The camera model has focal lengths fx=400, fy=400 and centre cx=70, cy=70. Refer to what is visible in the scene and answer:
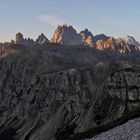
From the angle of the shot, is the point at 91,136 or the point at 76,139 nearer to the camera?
the point at 91,136

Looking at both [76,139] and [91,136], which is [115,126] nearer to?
[91,136]

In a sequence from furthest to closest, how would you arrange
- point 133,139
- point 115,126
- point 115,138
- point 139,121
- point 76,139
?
point 76,139 → point 115,126 → point 139,121 → point 115,138 → point 133,139

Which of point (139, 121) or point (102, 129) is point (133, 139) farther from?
point (102, 129)

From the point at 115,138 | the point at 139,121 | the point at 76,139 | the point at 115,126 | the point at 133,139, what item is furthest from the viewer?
the point at 76,139

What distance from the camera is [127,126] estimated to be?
53.9 metres

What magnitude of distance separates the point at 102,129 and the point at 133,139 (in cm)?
1905

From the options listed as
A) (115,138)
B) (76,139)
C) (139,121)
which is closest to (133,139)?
(115,138)

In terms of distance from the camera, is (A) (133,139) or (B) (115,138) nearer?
(A) (133,139)

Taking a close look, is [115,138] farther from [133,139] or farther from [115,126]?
[115,126]

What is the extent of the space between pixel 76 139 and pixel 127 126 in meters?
17.4

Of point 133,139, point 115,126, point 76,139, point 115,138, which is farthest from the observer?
point 76,139

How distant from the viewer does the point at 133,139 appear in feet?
149

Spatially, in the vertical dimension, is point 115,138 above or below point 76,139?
above

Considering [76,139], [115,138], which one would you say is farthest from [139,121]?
[76,139]
